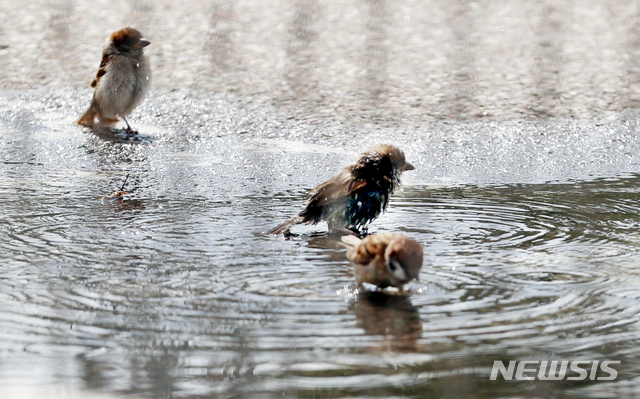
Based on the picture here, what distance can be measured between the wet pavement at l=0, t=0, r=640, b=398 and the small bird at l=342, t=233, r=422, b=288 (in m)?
0.09

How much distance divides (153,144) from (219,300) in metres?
4.27

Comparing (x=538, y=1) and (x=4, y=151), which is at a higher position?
(x=538, y=1)

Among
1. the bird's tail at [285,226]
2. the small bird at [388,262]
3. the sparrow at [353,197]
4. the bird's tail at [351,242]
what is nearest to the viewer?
the small bird at [388,262]

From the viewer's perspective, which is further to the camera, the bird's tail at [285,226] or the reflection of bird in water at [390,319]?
the bird's tail at [285,226]

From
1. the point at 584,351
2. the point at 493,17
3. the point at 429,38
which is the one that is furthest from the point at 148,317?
the point at 493,17

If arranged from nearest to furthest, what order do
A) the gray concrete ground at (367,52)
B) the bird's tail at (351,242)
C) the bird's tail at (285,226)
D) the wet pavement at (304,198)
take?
the wet pavement at (304,198)
the bird's tail at (351,242)
the bird's tail at (285,226)
the gray concrete ground at (367,52)

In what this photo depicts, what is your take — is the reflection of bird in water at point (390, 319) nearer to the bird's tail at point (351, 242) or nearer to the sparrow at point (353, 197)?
the bird's tail at point (351, 242)

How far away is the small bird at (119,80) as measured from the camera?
8.66 metres

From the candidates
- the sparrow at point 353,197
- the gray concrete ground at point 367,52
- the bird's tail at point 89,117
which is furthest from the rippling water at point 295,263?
the gray concrete ground at point 367,52

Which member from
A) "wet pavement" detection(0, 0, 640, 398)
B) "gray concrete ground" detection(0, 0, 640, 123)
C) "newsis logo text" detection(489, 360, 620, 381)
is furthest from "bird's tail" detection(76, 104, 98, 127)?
"newsis logo text" detection(489, 360, 620, 381)

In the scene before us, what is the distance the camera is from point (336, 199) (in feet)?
18.6

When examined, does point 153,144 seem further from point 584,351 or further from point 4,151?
point 584,351

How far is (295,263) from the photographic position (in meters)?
4.70

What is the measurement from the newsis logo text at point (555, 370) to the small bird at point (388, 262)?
2.87 ft
